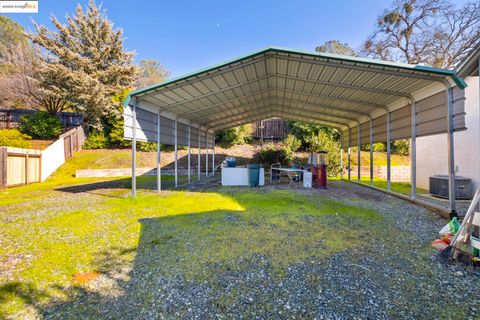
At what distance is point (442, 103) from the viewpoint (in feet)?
17.8

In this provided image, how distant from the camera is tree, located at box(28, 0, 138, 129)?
15.0 m

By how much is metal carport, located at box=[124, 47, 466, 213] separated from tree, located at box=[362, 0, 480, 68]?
36.1ft

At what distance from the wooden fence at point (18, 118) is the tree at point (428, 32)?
2503cm

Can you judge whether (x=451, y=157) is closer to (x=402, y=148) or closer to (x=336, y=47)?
(x=402, y=148)

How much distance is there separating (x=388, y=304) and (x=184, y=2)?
45.7 feet

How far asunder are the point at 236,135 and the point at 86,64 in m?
12.1

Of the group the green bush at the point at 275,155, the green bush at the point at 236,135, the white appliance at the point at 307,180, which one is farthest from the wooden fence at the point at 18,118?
the white appliance at the point at 307,180

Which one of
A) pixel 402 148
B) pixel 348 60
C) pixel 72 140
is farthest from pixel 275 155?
pixel 72 140

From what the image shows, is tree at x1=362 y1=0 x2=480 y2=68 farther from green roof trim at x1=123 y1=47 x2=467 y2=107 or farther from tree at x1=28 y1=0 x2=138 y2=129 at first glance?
tree at x1=28 y1=0 x2=138 y2=129

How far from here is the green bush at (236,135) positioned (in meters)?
18.0

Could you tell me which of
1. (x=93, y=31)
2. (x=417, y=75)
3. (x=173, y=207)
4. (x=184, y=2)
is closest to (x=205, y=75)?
(x=173, y=207)

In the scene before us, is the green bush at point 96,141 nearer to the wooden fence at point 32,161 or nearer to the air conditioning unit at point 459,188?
the wooden fence at point 32,161

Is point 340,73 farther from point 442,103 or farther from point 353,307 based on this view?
point 353,307

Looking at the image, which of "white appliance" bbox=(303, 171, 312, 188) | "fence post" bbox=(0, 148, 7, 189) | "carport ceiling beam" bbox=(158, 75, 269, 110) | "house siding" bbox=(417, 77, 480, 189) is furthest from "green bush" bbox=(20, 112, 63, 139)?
"house siding" bbox=(417, 77, 480, 189)
